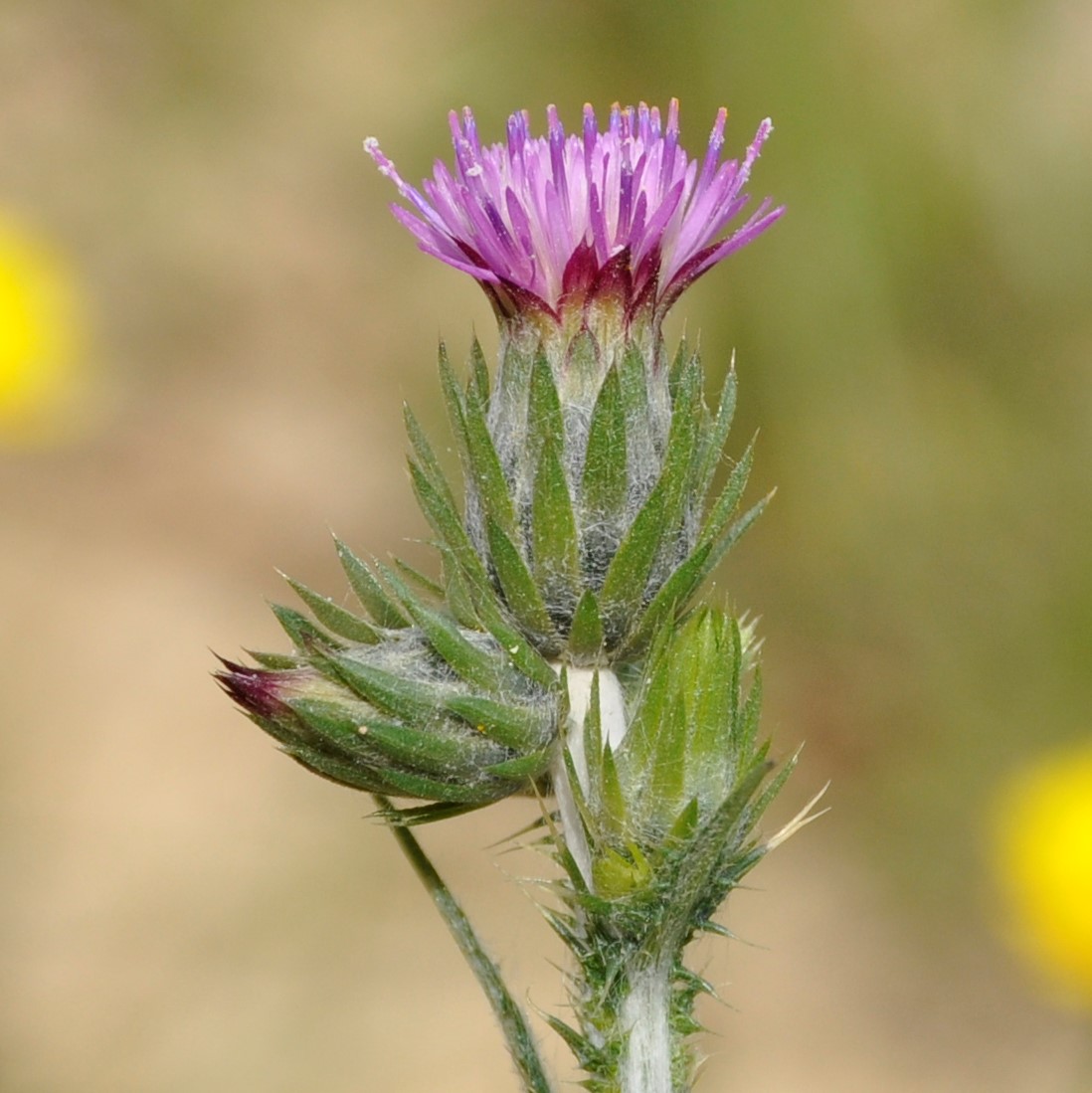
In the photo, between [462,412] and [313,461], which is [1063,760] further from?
[313,461]

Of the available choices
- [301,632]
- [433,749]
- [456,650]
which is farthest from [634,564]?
[301,632]

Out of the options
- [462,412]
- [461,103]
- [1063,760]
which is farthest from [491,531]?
[461,103]

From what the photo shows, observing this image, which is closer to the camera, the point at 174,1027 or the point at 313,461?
the point at 174,1027

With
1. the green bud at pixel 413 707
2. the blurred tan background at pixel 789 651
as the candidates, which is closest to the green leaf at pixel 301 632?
the green bud at pixel 413 707

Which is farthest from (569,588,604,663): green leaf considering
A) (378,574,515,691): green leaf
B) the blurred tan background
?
the blurred tan background

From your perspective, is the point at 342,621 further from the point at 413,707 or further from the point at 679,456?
the point at 679,456

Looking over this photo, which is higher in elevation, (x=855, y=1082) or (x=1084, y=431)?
(x=1084, y=431)

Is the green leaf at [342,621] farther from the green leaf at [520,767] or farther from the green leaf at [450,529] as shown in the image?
the green leaf at [520,767]
